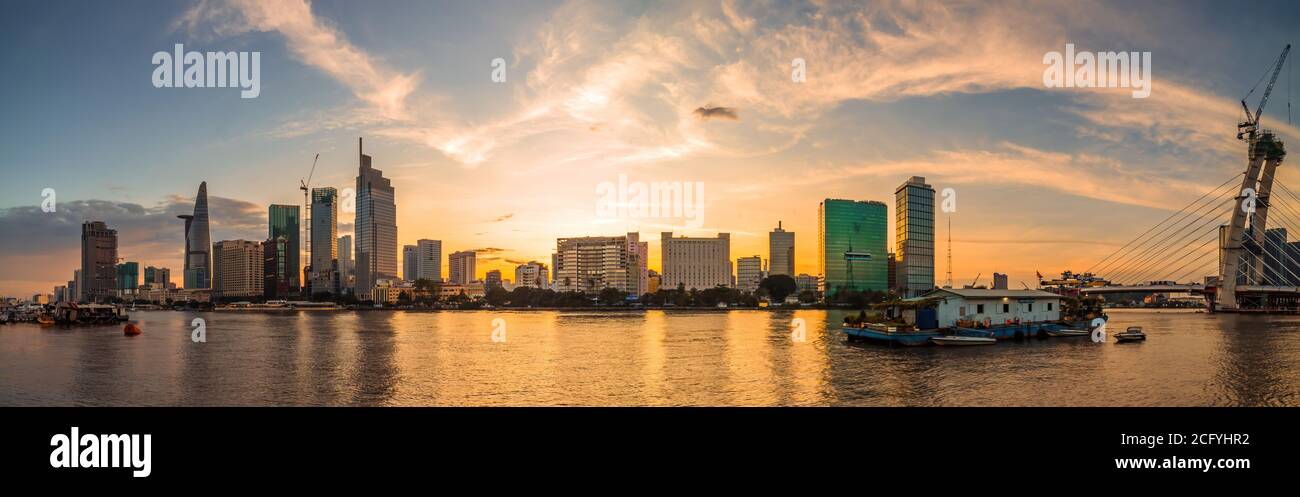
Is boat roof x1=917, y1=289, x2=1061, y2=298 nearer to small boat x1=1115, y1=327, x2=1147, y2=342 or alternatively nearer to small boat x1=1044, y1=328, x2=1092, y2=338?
small boat x1=1044, y1=328, x2=1092, y2=338

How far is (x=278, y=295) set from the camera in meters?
193

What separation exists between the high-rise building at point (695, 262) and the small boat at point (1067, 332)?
466 ft

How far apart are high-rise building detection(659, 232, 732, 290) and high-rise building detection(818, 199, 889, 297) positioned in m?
32.5

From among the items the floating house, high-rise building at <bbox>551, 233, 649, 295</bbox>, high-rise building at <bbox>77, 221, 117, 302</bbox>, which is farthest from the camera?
high-rise building at <bbox>551, 233, 649, 295</bbox>

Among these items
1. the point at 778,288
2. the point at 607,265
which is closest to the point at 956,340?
the point at 778,288

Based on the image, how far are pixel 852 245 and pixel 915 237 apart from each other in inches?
544

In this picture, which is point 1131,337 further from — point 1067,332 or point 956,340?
point 956,340

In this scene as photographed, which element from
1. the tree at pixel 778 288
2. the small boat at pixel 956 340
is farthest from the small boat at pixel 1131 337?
the tree at pixel 778 288

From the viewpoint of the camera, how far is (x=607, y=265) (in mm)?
170250

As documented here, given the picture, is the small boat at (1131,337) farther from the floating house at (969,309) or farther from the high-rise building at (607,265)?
the high-rise building at (607,265)

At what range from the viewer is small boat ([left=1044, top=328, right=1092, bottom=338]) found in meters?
39.7

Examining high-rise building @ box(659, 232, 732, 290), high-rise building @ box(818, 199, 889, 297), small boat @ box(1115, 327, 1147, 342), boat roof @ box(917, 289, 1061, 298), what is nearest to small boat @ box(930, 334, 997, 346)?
boat roof @ box(917, 289, 1061, 298)
